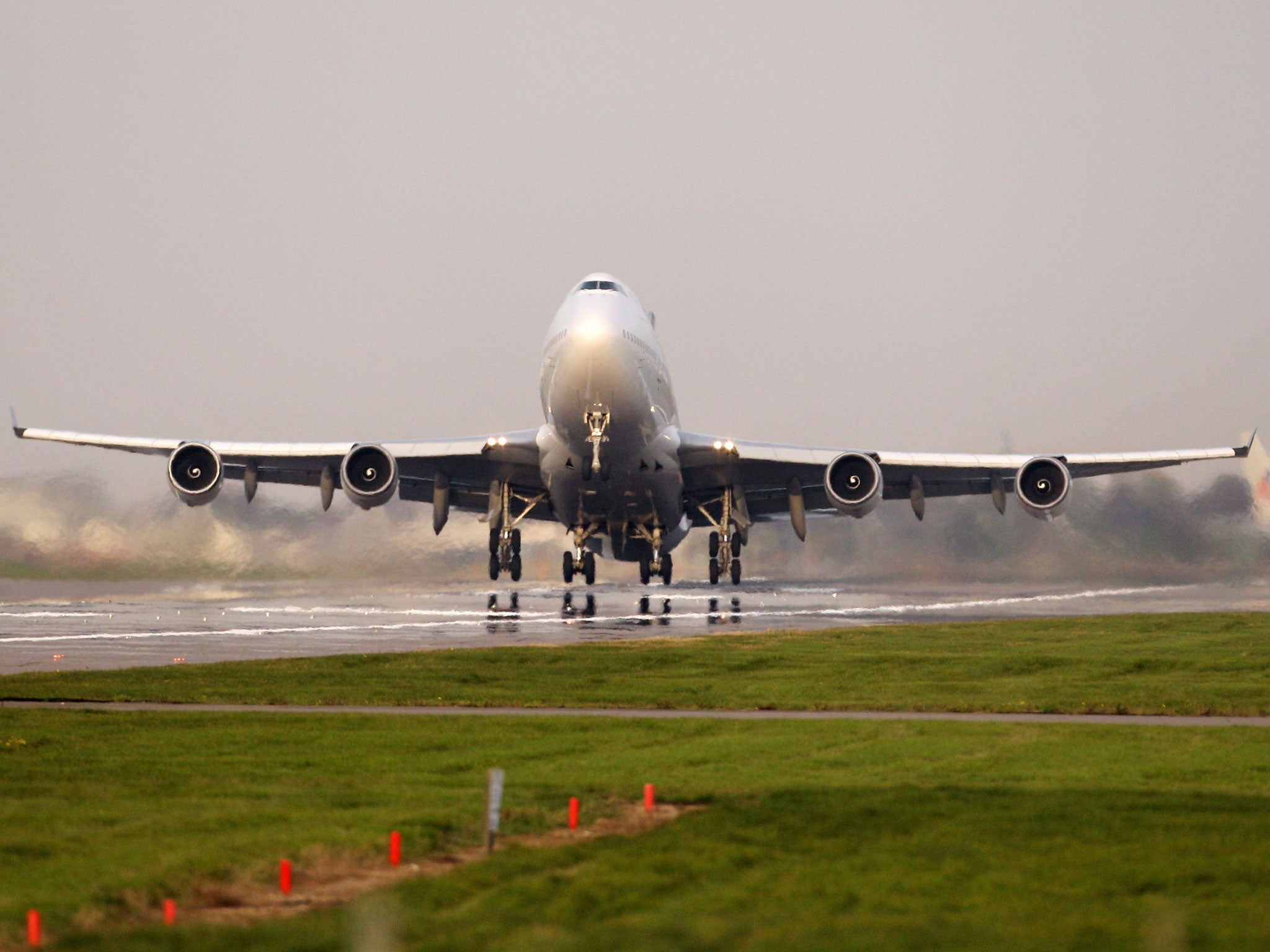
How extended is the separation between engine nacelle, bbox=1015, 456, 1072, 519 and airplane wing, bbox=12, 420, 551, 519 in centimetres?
1330

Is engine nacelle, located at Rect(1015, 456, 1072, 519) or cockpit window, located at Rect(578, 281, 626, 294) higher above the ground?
cockpit window, located at Rect(578, 281, 626, 294)

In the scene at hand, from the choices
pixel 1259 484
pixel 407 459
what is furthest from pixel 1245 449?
pixel 407 459

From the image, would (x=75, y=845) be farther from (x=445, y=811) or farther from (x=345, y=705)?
(x=345, y=705)

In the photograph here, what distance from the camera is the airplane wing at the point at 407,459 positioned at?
40.5 metres

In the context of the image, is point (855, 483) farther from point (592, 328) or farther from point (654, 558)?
point (592, 328)

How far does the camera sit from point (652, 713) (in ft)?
58.1

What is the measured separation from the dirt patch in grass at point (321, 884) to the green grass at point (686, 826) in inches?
7.9

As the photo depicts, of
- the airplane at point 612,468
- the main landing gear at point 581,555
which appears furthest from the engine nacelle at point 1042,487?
the main landing gear at point 581,555

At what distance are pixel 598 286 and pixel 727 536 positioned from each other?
29.3 ft

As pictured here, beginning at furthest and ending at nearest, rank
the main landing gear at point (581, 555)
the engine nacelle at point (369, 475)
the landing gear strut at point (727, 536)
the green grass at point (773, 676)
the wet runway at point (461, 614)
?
the landing gear strut at point (727, 536) < the main landing gear at point (581, 555) < the engine nacelle at point (369, 475) < the wet runway at point (461, 614) < the green grass at point (773, 676)

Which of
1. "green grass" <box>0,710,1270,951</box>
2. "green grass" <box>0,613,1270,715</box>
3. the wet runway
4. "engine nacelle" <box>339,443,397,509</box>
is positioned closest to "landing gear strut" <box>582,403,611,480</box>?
the wet runway

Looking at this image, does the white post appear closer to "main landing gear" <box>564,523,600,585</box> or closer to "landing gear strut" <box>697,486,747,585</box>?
"main landing gear" <box>564,523,600,585</box>

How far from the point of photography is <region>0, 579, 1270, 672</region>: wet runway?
86.9 ft

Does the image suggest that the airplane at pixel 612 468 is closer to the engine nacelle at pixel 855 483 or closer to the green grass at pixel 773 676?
the engine nacelle at pixel 855 483
